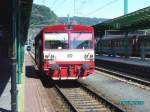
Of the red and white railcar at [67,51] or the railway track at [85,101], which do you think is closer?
the railway track at [85,101]

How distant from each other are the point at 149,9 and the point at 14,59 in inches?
605

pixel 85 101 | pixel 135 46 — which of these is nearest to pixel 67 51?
pixel 85 101

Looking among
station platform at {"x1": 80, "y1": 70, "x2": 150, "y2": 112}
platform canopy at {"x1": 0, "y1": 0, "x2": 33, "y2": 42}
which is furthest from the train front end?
platform canopy at {"x1": 0, "y1": 0, "x2": 33, "y2": 42}

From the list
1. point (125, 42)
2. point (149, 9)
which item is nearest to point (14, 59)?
point (149, 9)

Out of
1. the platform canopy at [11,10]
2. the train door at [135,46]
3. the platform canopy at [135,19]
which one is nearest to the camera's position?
the platform canopy at [11,10]

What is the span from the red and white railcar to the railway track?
799 millimetres

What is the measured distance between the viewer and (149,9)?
24.5 metres

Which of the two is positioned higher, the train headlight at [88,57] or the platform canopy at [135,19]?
the platform canopy at [135,19]

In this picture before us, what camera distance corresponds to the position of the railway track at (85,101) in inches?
522

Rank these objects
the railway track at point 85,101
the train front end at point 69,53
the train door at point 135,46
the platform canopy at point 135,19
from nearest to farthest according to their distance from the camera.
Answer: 1. the railway track at point 85,101
2. the train front end at point 69,53
3. the platform canopy at point 135,19
4. the train door at point 135,46

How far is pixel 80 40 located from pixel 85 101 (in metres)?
5.00

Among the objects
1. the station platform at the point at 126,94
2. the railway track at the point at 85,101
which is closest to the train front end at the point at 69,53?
the railway track at the point at 85,101

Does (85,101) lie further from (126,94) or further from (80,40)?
(80,40)

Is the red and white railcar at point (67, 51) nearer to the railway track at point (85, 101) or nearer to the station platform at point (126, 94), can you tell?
the railway track at point (85, 101)
